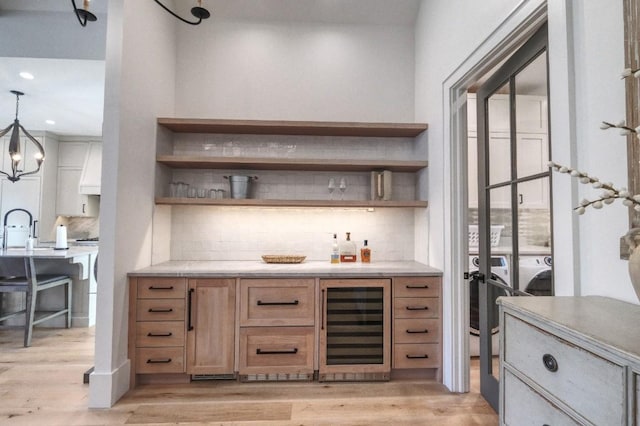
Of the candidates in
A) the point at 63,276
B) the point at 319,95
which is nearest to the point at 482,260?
the point at 319,95

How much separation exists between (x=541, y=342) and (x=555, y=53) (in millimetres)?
1219

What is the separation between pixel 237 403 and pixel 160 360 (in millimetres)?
658

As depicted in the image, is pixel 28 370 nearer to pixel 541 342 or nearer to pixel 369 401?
pixel 369 401

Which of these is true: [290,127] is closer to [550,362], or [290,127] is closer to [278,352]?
[278,352]

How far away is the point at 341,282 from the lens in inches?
98.1

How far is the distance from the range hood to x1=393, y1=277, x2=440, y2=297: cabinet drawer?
18.9ft

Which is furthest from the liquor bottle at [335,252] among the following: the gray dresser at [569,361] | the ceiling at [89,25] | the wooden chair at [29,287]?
the wooden chair at [29,287]

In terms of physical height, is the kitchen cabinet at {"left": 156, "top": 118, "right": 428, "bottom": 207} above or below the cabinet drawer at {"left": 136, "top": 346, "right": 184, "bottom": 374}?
above

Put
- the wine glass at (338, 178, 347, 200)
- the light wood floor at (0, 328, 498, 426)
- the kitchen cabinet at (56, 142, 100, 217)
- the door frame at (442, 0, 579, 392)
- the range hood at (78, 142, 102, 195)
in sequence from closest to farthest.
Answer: the door frame at (442, 0, 579, 392) → the light wood floor at (0, 328, 498, 426) → the wine glass at (338, 178, 347, 200) → the range hood at (78, 142, 102, 195) → the kitchen cabinet at (56, 142, 100, 217)

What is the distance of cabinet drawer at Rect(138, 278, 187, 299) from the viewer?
93.4 inches

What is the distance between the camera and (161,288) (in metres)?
2.39

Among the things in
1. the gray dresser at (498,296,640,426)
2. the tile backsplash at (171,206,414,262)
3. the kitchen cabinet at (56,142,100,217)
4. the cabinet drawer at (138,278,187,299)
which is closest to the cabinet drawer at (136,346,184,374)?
the cabinet drawer at (138,278,187,299)

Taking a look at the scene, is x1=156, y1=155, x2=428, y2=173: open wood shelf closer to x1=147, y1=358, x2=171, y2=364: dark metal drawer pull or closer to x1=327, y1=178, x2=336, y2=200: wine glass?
x1=327, y1=178, x2=336, y2=200: wine glass

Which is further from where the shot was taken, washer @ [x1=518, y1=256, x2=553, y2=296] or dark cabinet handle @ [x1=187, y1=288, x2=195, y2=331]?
dark cabinet handle @ [x1=187, y1=288, x2=195, y2=331]
